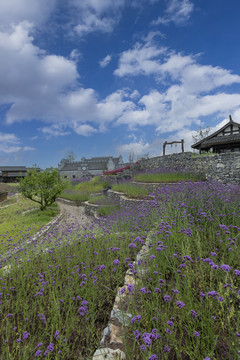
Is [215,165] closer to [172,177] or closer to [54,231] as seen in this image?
[172,177]

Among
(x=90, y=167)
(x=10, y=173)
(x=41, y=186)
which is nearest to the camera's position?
(x=41, y=186)

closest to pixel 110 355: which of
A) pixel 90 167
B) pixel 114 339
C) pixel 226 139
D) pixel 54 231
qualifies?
pixel 114 339

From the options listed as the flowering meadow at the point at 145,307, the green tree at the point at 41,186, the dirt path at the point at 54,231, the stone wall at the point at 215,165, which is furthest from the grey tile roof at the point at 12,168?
the flowering meadow at the point at 145,307

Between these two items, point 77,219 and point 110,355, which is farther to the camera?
point 77,219

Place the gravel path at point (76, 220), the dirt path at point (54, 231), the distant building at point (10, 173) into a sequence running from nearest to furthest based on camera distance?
the dirt path at point (54, 231), the gravel path at point (76, 220), the distant building at point (10, 173)

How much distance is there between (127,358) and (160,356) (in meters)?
0.32

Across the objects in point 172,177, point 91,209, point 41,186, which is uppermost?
point 172,177

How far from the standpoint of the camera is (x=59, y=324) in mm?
2350

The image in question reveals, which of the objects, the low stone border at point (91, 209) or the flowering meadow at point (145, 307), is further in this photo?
the low stone border at point (91, 209)

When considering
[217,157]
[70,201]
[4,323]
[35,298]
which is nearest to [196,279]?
[35,298]

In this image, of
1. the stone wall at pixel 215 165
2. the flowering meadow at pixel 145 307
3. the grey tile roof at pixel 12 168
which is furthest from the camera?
the grey tile roof at pixel 12 168

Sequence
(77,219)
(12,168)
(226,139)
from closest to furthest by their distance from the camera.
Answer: (77,219), (226,139), (12,168)

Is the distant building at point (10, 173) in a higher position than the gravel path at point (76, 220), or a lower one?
higher

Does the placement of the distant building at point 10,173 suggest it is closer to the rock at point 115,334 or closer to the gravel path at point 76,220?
the gravel path at point 76,220
